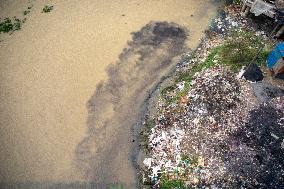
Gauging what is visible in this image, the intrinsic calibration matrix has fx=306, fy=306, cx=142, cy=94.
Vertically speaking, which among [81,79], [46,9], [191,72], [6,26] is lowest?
[81,79]

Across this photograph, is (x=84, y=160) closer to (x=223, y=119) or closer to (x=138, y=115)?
(x=138, y=115)

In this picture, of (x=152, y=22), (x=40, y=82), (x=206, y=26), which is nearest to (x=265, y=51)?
(x=206, y=26)

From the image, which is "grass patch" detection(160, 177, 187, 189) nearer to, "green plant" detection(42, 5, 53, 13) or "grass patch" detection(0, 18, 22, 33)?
"grass patch" detection(0, 18, 22, 33)

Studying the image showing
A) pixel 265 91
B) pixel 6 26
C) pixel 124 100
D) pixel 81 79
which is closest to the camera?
pixel 265 91

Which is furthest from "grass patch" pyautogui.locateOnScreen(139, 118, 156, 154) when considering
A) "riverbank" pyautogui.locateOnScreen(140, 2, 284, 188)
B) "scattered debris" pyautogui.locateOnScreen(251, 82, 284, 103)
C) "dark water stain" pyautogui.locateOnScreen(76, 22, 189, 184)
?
"scattered debris" pyautogui.locateOnScreen(251, 82, 284, 103)

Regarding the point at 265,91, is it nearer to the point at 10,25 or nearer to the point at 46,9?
the point at 46,9

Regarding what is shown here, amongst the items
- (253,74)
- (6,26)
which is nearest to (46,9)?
(6,26)
